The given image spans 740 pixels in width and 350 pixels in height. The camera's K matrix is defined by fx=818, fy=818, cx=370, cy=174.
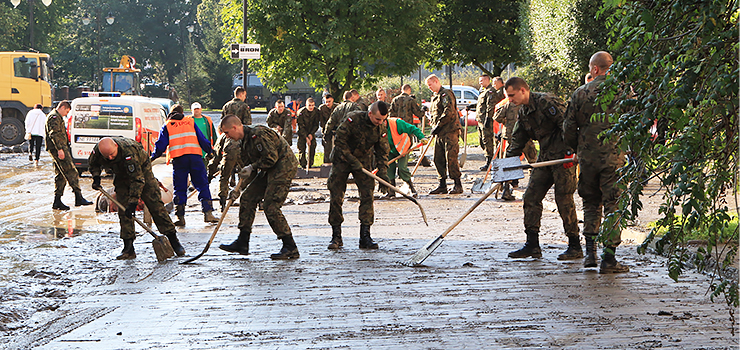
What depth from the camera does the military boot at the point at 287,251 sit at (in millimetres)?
8602

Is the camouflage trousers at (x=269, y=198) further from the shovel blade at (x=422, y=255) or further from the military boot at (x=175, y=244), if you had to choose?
the shovel blade at (x=422, y=255)

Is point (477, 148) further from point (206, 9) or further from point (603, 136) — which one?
point (206, 9)

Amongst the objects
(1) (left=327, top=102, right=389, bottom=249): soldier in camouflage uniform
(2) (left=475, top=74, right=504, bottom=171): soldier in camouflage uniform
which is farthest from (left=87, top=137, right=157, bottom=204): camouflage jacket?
(2) (left=475, top=74, right=504, bottom=171): soldier in camouflage uniform

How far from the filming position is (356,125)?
9.35 meters

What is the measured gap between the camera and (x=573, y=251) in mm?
8094

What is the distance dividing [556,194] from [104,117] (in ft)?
41.1

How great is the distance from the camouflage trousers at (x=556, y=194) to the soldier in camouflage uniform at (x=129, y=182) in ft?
12.5

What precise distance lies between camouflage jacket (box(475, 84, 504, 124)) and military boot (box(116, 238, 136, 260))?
29.7ft

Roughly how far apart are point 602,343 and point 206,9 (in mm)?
74389

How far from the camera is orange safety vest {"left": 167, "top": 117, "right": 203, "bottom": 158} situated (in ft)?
37.7

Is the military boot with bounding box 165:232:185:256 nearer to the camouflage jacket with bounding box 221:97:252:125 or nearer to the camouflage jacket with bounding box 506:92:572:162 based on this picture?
the camouflage jacket with bounding box 506:92:572:162

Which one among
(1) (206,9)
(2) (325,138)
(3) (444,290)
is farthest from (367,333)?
(1) (206,9)

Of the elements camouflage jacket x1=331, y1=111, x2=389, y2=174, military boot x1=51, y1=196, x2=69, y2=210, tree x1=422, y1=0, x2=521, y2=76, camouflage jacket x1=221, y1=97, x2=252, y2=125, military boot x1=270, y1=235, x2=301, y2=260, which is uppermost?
tree x1=422, y1=0, x2=521, y2=76

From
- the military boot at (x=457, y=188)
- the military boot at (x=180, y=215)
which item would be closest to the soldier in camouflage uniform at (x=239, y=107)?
the military boot at (x=457, y=188)
